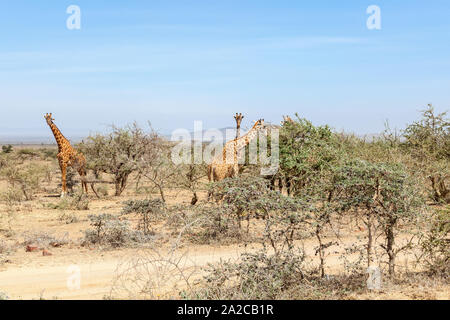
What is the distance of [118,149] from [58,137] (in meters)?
2.53

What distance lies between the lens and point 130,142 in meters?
18.3

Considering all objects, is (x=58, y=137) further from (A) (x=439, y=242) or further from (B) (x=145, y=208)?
(A) (x=439, y=242)

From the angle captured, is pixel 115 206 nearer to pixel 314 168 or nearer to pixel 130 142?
pixel 130 142

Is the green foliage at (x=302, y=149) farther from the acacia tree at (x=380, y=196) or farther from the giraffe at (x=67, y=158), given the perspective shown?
the giraffe at (x=67, y=158)

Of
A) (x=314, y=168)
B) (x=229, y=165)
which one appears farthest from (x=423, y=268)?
(x=229, y=165)

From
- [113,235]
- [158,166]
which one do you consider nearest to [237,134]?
[158,166]

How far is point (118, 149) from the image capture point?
18547 mm

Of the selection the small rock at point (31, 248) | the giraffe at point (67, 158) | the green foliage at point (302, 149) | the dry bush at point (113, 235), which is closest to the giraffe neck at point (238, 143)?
the green foliage at point (302, 149)

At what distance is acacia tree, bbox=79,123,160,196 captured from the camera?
17.2m

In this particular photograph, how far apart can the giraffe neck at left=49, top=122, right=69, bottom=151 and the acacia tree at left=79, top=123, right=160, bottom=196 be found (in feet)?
3.92

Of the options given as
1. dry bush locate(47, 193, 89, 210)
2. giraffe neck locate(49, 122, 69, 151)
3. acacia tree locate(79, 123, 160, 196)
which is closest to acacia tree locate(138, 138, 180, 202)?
acacia tree locate(79, 123, 160, 196)

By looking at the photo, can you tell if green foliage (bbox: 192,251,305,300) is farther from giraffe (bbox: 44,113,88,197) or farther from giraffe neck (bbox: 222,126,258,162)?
giraffe (bbox: 44,113,88,197)
